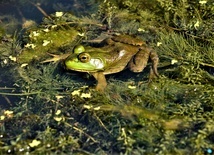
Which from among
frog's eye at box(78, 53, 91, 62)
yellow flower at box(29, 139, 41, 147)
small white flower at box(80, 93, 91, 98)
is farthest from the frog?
yellow flower at box(29, 139, 41, 147)

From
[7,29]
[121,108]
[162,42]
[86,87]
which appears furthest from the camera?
[7,29]

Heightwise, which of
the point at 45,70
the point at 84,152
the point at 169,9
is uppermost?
the point at 169,9

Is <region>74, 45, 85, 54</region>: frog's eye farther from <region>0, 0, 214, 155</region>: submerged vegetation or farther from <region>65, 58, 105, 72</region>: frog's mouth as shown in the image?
<region>0, 0, 214, 155</region>: submerged vegetation

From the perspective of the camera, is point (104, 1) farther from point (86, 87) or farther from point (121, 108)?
point (121, 108)

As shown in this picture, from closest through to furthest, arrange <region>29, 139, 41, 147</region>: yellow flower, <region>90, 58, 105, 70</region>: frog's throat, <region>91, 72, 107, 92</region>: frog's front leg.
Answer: <region>29, 139, 41, 147</region>: yellow flower
<region>91, 72, 107, 92</region>: frog's front leg
<region>90, 58, 105, 70</region>: frog's throat

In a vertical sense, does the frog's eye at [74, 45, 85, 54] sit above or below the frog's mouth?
above

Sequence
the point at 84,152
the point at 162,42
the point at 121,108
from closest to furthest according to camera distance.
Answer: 1. the point at 84,152
2. the point at 121,108
3. the point at 162,42

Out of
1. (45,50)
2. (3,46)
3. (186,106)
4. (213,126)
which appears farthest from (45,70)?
(213,126)
